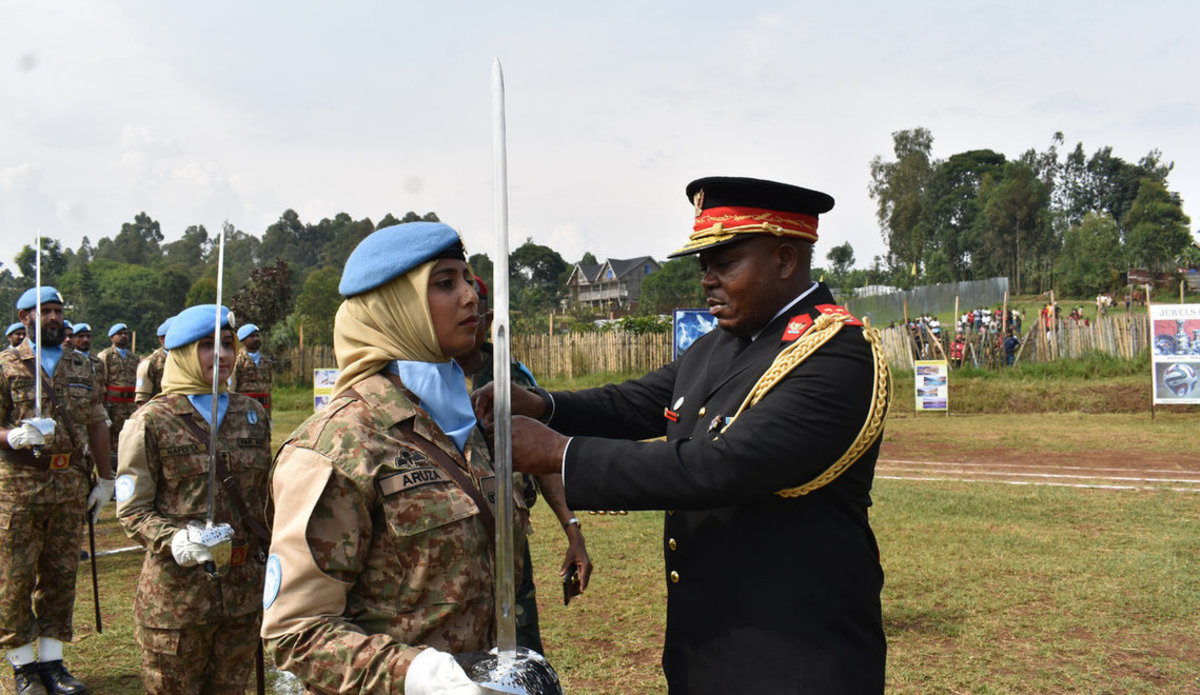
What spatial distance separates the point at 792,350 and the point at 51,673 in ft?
17.9

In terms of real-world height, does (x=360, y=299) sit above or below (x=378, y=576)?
above

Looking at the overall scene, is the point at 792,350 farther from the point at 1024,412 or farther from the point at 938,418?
the point at 1024,412

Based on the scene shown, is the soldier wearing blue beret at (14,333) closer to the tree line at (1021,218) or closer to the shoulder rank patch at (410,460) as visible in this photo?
the shoulder rank patch at (410,460)

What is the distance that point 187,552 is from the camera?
360 cm

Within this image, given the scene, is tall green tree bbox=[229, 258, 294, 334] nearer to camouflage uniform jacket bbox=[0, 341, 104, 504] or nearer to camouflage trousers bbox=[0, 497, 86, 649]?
camouflage uniform jacket bbox=[0, 341, 104, 504]

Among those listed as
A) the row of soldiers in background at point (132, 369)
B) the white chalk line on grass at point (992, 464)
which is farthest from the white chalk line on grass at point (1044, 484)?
the row of soldiers in background at point (132, 369)

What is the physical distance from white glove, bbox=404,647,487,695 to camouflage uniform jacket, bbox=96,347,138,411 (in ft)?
47.6

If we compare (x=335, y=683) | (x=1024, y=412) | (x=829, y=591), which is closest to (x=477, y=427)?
(x=335, y=683)

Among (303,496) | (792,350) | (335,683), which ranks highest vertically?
(792,350)

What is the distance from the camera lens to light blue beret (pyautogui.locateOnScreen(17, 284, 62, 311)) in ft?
22.9

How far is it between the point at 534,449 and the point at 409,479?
340mm

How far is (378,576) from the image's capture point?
6.28 ft

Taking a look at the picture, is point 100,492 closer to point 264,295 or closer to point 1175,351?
point 1175,351

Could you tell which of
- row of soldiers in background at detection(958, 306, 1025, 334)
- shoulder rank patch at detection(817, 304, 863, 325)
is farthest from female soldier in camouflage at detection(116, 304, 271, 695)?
row of soldiers in background at detection(958, 306, 1025, 334)
